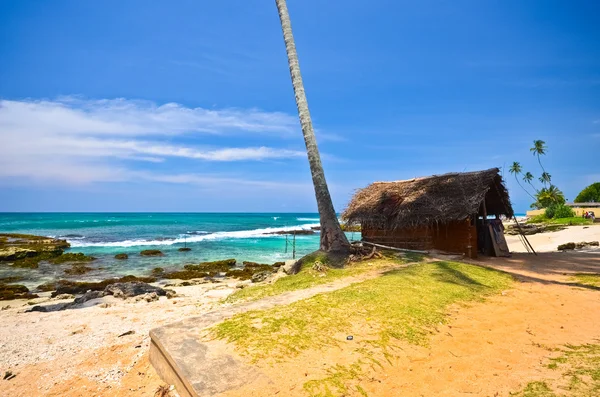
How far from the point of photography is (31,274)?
19469 millimetres

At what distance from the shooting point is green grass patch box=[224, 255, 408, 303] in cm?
808

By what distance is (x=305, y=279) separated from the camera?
908 cm

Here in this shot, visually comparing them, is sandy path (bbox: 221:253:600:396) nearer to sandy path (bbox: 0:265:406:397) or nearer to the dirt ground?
the dirt ground

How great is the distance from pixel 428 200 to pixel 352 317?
9.93 m

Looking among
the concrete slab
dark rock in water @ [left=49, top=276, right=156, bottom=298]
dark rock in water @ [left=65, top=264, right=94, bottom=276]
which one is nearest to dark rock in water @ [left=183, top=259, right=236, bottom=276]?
dark rock in water @ [left=49, top=276, right=156, bottom=298]

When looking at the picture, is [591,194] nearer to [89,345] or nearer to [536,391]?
[536,391]

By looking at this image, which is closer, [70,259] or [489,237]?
[489,237]

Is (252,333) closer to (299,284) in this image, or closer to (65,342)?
(299,284)

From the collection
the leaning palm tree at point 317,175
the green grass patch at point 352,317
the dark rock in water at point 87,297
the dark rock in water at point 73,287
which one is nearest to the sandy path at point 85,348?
the dark rock in water at point 87,297

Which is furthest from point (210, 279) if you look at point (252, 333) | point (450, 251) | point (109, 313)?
Result: point (252, 333)

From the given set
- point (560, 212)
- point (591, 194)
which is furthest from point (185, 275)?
point (591, 194)

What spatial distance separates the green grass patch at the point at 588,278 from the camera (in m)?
9.69

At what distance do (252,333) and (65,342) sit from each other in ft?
16.8

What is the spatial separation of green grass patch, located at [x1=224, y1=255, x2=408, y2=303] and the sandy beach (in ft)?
5.55
